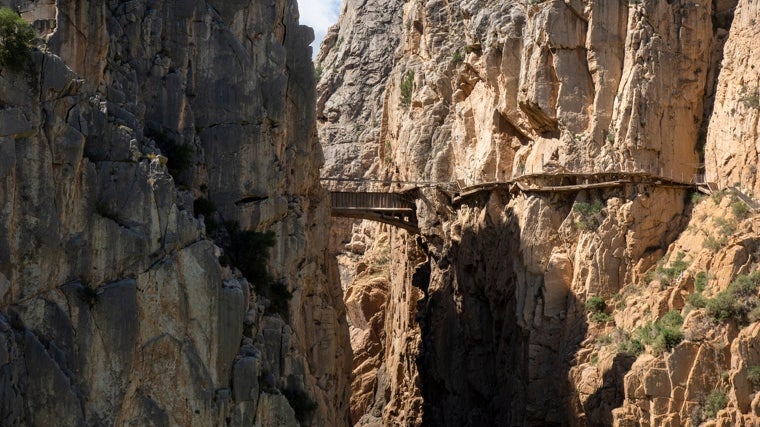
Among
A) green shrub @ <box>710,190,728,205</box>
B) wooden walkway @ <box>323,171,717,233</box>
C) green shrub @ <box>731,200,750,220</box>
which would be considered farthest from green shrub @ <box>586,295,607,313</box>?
green shrub @ <box>731,200,750,220</box>

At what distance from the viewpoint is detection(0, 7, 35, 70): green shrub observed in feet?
152

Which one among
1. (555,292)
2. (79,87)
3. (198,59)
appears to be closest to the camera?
(79,87)

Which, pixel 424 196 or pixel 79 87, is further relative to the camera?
pixel 424 196

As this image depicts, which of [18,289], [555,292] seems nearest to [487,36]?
[555,292]

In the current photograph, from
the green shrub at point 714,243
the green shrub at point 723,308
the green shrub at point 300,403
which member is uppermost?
the green shrub at point 714,243

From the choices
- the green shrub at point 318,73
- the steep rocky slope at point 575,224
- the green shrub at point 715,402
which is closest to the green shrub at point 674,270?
the steep rocky slope at point 575,224

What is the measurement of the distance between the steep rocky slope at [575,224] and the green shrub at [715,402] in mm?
84

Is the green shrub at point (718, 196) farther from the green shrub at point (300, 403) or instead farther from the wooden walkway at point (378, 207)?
the wooden walkway at point (378, 207)

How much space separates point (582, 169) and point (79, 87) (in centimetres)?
2998

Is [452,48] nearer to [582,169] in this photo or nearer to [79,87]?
[582,169]

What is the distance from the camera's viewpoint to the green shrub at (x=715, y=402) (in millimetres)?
56750

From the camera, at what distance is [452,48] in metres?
84.7

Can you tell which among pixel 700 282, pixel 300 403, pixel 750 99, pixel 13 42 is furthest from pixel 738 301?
pixel 13 42

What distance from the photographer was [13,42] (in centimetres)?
4631
